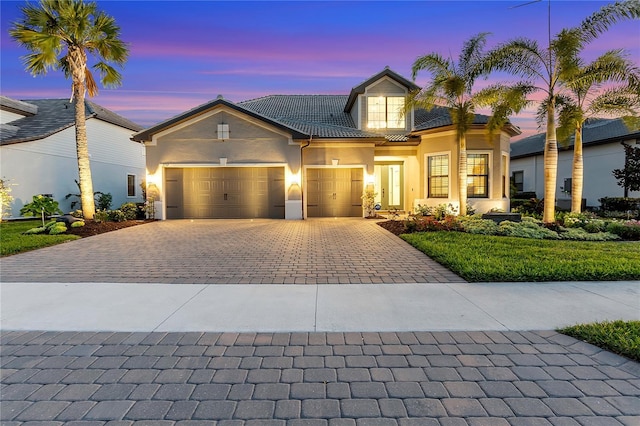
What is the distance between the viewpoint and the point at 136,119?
2797 centimetres

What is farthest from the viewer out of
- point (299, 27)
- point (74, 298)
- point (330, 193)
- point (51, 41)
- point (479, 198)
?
point (330, 193)

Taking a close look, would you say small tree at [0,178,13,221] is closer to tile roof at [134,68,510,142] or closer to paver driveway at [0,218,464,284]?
tile roof at [134,68,510,142]

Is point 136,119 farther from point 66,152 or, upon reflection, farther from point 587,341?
point 587,341

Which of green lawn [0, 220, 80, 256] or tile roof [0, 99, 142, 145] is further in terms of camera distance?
tile roof [0, 99, 142, 145]

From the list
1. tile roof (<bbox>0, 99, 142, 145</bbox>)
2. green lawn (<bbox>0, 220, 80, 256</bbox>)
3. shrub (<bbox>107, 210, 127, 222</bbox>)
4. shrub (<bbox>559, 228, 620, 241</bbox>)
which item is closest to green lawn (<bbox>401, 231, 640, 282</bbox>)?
shrub (<bbox>559, 228, 620, 241</bbox>)

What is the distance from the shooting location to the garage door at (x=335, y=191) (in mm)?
16828

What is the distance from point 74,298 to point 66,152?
18.5m

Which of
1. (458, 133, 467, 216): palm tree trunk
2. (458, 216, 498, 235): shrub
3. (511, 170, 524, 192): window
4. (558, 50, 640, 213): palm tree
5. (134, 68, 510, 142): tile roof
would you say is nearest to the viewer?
(458, 216, 498, 235): shrub

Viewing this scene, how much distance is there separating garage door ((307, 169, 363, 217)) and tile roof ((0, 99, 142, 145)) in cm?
1383

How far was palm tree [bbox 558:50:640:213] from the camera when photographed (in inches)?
450

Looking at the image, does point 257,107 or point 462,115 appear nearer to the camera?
point 462,115

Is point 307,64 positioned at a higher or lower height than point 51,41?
higher

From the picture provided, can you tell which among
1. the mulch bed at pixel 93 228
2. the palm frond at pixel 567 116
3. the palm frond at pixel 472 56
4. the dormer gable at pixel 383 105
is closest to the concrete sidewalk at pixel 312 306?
the mulch bed at pixel 93 228

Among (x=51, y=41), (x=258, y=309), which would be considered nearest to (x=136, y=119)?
(x=51, y=41)
